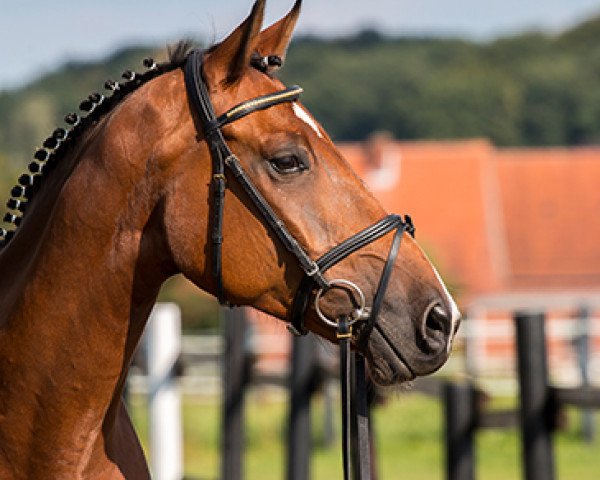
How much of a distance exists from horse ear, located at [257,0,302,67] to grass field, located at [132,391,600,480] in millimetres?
7158

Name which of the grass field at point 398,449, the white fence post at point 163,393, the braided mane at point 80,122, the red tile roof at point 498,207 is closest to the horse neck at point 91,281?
the braided mane at point 80,122

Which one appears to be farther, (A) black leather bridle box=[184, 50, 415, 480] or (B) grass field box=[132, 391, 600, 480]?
(B) grass field box=[132, 391, 600, 480]

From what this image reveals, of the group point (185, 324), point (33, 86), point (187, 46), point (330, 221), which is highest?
point (33, 86)

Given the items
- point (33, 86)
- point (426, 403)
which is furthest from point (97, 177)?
point (33, 86)

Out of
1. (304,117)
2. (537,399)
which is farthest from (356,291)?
(537,399)

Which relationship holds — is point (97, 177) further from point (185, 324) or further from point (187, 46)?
point (185, 324)

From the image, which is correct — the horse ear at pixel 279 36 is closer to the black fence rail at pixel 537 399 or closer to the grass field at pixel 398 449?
the black fence rail at pixel 537 399

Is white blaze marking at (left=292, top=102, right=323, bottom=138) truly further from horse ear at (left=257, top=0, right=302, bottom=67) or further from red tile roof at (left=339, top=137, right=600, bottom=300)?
A: red tile roof at (left=339, top=137, right=600, bottom=300)

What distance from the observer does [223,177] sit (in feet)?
10.4

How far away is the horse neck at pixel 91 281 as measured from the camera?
321cm

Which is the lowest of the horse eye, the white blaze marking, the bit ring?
the bit ring

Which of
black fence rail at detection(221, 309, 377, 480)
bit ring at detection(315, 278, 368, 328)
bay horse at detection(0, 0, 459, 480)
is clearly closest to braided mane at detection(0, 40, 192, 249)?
bay horse at detection(0, 0, 459, 480)

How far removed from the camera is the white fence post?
365 inches

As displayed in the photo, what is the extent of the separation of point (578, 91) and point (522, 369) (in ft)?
357
